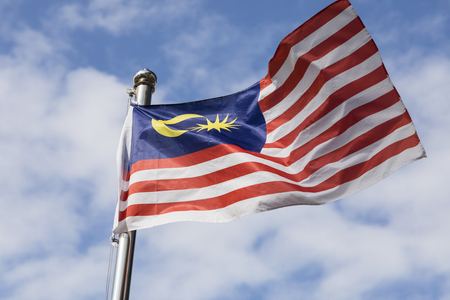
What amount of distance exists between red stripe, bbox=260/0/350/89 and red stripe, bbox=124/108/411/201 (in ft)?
5.33

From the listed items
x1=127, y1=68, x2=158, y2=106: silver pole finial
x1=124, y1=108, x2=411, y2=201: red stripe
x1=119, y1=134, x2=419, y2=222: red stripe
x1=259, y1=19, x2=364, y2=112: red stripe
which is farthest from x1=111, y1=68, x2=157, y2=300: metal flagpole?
x1=259, y1=19, x2=364, y2=112: red stripe

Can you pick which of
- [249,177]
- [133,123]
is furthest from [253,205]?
[133,123]

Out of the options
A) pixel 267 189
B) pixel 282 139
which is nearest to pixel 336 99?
pixel 282 139

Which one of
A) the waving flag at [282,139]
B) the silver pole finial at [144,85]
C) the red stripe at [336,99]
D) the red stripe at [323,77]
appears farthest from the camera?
the silver pole finial at [144,85]

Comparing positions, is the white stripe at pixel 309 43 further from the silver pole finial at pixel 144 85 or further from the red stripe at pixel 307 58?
the silver pole finial at pixel 144 85

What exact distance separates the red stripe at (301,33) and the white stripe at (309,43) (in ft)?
0.16

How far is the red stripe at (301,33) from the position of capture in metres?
7.45

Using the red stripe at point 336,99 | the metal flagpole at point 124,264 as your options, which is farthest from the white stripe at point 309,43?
the metal flagpole at point 124,264

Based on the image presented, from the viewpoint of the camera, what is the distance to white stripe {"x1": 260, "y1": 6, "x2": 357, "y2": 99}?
7.42 metres

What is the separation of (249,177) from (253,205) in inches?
17.0

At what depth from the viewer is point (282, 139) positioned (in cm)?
743

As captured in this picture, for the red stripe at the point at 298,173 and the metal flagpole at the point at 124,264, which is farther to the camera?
the red stripe at the point at 298,173

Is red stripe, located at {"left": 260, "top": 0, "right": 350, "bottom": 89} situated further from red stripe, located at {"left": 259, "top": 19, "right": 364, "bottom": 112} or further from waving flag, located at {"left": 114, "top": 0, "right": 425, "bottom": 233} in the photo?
red stripe, located at {"left": 259, "top": 19, "right": 364, "bottom": 112}

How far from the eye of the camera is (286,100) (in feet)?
25.2
